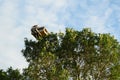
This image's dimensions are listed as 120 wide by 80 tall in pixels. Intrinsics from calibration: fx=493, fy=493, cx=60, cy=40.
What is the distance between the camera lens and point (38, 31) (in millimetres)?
53312

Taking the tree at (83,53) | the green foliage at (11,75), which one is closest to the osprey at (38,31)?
the tree at (83,53)

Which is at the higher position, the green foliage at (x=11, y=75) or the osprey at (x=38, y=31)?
the osprey at (x=38, y=31)

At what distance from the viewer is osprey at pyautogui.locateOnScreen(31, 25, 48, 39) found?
5278 cm

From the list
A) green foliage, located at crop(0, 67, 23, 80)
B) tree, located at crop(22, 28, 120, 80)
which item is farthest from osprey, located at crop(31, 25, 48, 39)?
green foliage, located at crop(0, 67, 23, 80)

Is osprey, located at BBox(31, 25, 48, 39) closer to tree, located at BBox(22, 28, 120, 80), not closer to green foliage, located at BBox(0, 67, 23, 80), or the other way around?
tree, located at BBox(22, 28, 120, 80)

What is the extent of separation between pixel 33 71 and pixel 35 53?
476 cm

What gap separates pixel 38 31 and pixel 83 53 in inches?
216

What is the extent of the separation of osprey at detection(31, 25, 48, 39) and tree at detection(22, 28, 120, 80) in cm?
57

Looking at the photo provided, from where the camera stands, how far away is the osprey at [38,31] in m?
52.8

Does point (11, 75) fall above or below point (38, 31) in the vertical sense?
below

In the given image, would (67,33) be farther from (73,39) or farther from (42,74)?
(42,74)

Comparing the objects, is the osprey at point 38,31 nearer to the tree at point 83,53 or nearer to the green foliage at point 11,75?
the tree at point 83,53

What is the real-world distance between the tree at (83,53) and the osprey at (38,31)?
570mm

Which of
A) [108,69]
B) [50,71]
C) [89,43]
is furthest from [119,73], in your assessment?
[50,71]
